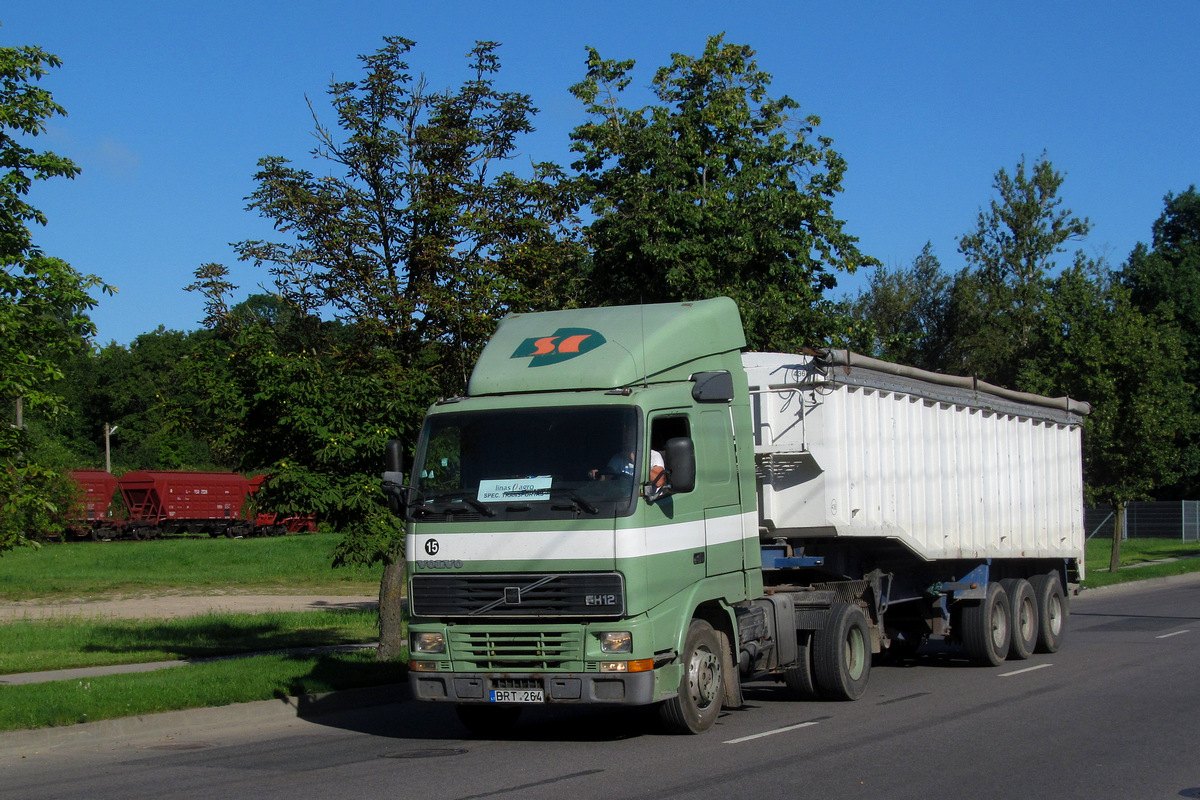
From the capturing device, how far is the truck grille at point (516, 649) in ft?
30.7

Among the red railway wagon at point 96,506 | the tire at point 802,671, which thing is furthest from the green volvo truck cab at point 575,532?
the red railway wagon at point 96,506

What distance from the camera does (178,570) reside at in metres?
42.6

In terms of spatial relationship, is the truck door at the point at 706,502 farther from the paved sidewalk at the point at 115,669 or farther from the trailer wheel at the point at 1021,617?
the paved sidewalk at the point at 115,669

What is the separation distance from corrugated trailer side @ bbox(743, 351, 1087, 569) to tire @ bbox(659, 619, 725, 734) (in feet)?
8.09

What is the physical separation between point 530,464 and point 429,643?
1705mm

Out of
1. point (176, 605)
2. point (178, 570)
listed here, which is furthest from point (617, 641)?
point (178, 570)

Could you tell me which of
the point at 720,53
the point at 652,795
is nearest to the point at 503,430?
the point at 652,795

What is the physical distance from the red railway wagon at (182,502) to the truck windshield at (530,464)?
52709 mm

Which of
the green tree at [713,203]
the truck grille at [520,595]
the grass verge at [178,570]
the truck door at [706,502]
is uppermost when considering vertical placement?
the green tree at [713,203]

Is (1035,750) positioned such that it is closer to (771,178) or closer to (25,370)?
(25,370)

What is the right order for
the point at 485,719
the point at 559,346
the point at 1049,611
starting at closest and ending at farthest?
the point at 559,346 < the point at 485,719 < the point at 1049,611

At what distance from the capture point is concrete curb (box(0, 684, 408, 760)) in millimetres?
10477

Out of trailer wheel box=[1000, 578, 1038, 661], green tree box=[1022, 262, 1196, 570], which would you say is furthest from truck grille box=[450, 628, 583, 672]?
green tree box=[1022, 262, 1196, 570]

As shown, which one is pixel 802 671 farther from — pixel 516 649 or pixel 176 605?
pixel 176 605
